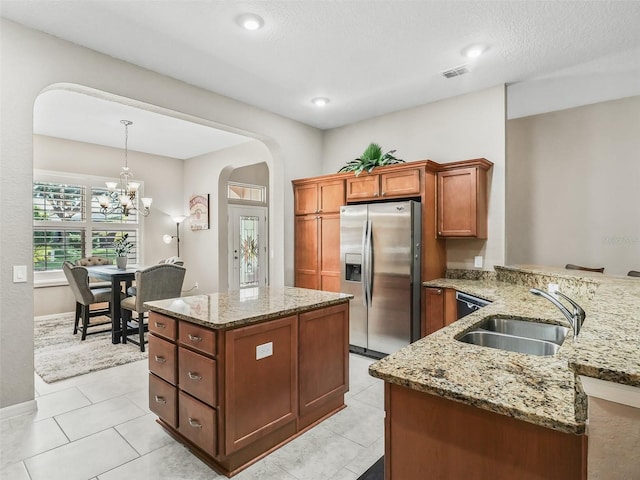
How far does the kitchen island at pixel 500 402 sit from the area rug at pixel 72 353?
350 cm

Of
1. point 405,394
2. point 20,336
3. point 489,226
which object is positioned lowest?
point 20,336

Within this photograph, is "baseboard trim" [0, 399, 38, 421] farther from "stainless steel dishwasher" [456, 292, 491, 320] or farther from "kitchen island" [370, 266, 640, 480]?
"stainless steel dishwasher" [456, 292, 491, 320]

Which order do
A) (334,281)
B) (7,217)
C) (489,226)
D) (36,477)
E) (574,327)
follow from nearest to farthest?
1. (574,327)
2. (36,477)
3. (7,217)
4. (489,226)
5. (334,281)

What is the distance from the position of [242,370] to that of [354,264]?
7.28 feet

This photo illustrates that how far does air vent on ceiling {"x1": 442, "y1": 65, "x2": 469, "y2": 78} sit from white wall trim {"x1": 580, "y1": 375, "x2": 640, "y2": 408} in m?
3.19

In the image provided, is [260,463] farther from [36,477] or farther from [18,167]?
[18,167]

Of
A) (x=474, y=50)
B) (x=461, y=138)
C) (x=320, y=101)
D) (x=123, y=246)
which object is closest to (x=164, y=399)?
(x=320, y=101)

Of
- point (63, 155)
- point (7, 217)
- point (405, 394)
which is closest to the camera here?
point (405, 394)

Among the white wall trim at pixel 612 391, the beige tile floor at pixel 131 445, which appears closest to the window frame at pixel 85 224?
the beige tile floor at pixel 131 445

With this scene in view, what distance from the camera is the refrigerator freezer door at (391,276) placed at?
141 inches

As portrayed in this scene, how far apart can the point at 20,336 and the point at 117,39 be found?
92.5 inches

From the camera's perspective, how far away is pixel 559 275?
8.93 feet

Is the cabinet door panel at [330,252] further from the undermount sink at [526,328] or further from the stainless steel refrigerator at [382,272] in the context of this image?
the undermount sink at [526,328]

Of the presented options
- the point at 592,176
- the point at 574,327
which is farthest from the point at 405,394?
the point at 592,176
